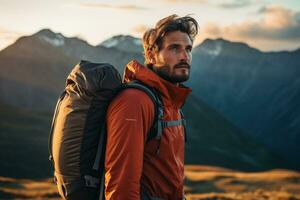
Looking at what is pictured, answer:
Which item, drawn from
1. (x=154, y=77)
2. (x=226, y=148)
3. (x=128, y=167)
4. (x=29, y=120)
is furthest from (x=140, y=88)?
(x=226, y=148)

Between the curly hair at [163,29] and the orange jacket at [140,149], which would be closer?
the orange jacket at [140,149]

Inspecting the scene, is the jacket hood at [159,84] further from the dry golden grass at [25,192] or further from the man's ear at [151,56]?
the dry golden grass at [25,192]

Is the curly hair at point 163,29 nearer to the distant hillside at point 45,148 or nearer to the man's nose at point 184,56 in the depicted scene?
the man's nose at point 184,56

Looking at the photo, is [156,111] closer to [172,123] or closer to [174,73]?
[172,123]

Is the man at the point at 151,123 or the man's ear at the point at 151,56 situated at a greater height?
the man's ear at the point at 151,56

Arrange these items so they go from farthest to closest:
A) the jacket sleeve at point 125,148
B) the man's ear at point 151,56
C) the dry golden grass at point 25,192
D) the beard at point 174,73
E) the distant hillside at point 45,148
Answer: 1. the distant hillside at point 45,148
2. the dry golden grass at point 25,192
3. the man's ear at point 151,56
4. the beard at point 174,73
5. the jacket sleeve at point 125,148

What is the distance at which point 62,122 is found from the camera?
3.87 meters

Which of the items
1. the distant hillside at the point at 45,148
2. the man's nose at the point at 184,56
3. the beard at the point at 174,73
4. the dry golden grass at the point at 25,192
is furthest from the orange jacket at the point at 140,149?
the distant hillside at the point at 45,148

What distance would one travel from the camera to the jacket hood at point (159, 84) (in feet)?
13.1

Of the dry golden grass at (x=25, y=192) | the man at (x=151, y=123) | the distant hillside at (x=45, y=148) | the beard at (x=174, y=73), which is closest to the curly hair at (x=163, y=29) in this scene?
the man at (x=151, y=123)

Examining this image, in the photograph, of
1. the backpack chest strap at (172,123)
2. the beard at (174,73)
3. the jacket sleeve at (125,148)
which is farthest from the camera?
the beard at (174,73)

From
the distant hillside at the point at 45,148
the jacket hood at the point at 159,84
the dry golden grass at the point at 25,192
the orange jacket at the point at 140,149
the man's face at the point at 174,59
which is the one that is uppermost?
the man's face at the point at 174,59

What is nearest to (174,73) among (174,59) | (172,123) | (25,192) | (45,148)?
(174,59)

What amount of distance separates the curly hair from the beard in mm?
156
